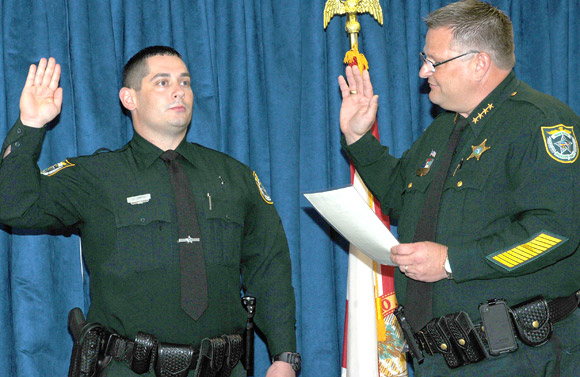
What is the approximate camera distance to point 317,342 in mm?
3465

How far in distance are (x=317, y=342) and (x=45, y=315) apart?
1.44 meters

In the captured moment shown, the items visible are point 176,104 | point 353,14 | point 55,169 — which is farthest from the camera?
point 353,14

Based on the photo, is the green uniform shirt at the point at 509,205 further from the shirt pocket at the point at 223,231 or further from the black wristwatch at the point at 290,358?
the shirt pocket at the point at 223,231

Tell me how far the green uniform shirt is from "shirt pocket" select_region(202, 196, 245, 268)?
0.76 metres

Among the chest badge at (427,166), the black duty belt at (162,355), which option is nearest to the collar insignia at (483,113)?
the chest badge at (427,166)

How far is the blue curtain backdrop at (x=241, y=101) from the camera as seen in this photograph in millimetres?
3139

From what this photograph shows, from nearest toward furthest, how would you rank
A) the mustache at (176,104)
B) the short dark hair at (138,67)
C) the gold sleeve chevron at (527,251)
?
the gold sleeve chevron at (527,251), the mustache at (176,104), the short dark hair at (138,67)

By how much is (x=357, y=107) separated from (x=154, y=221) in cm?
102

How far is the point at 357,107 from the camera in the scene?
2766 millimetres

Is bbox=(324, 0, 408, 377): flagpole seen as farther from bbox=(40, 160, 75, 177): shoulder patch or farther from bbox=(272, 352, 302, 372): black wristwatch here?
bbox=(40, 160, 75, 177): shoulder patch

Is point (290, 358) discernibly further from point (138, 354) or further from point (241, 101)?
point (241, 101)

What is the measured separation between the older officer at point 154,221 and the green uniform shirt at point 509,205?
2.42ft

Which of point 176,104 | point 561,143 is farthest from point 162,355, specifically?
point 561,143

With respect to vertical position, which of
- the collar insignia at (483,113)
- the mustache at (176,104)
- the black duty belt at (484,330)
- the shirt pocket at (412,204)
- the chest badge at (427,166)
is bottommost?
the black duty belt at (484,330)
